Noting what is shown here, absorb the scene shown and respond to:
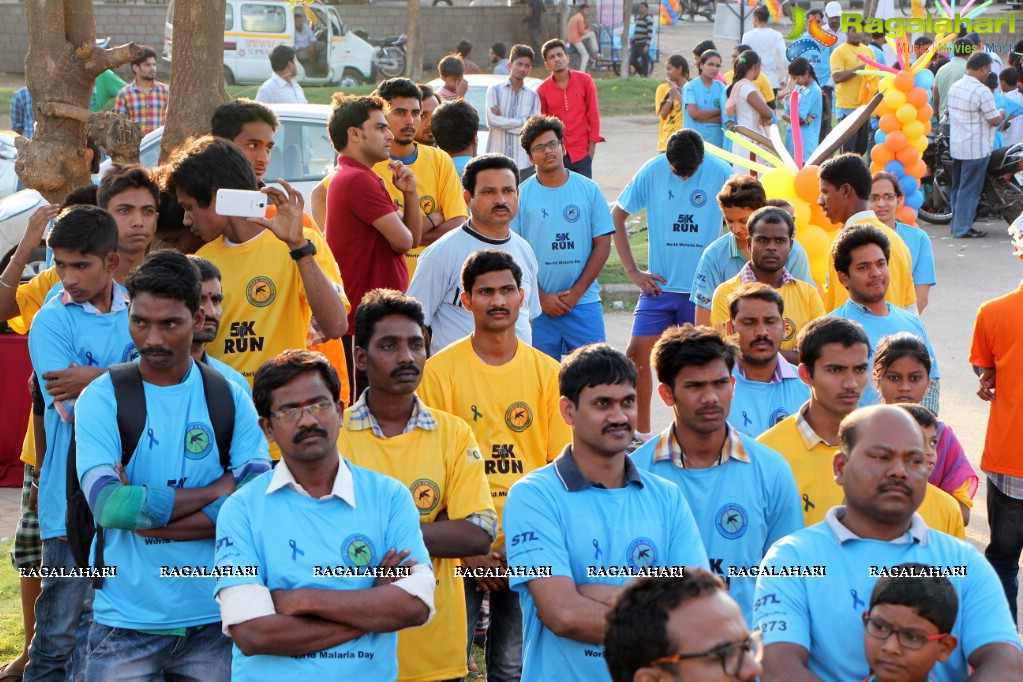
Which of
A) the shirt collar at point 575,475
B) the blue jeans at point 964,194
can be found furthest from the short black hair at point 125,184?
the blue jeans at point 964,194

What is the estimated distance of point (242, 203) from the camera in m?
4.87

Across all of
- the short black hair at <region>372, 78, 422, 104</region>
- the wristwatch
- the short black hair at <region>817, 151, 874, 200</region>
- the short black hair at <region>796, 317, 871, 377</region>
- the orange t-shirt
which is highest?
the short black hair at <region>372, 78, 422, 104</region>

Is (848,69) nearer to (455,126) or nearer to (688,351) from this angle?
(455,126)

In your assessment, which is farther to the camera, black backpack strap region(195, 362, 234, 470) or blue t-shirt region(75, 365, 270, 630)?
black backpack strap region(195, 362, 234, 470)

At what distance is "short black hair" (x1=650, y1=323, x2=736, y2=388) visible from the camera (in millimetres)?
4238

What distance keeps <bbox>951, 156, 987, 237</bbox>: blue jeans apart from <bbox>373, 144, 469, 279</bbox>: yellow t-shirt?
8.81 m

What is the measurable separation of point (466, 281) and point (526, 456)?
796mm

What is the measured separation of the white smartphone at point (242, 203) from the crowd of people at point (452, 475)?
0.21 ft

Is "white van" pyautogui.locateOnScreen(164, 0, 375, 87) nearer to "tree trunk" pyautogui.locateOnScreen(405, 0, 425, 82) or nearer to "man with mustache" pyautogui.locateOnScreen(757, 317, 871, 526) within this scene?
"tree trunk" pyautogui.locateOnScreen(405, 0, 425, 82)

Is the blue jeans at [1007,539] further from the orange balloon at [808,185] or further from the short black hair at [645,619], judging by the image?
the short black hair at [645,619]

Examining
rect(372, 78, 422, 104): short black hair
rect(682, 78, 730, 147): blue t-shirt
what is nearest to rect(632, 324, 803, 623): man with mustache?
rect(372, 78, 422, 104): short black hair

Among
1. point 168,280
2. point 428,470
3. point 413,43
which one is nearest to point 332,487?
point 428,470

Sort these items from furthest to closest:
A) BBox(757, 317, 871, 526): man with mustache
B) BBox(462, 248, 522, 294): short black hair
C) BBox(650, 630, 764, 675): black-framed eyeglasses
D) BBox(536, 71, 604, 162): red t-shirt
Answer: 1. BBox(536, 71, 604, 162): red t-shirt
2. BBox(462, 248, 522, 294): short black hair
3. BBox(757, 317, 871, 526): man with mustache
4. BBox(650, 630, 764, 675): black-framed eyeglasses

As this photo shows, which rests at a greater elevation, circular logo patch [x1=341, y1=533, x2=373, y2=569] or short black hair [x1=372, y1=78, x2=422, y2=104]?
short black hair [x1=372, y1=78, x2=422, y2=104]
